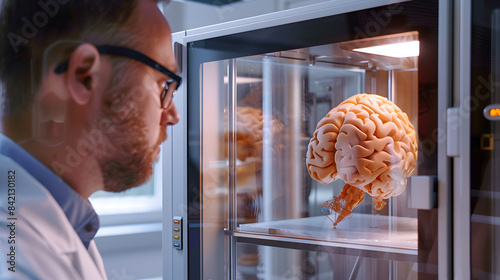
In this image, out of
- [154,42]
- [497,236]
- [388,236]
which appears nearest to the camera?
[497,236]

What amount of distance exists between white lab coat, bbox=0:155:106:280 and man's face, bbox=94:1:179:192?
148 millimetres

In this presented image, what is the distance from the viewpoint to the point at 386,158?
1248 mm

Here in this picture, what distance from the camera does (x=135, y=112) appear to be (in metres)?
1.21

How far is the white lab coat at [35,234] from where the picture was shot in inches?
42.2

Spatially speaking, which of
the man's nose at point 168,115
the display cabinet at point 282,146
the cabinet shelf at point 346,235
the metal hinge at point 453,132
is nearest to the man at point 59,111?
the man's nose at point 168,115

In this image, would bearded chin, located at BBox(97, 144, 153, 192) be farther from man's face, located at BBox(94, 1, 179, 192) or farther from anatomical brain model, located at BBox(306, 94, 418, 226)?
anatomical brain model, located at BBox(306, 94, 418, 226)

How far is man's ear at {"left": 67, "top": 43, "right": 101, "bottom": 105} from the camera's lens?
3.58 ft

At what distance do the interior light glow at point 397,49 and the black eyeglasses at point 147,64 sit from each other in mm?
461

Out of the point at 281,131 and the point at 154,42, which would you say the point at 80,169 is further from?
the point at 281,131

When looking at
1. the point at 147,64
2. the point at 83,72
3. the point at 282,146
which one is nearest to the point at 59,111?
the point at 83,72

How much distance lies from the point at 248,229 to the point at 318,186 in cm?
24

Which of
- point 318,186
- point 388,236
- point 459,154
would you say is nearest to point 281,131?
point 318,186

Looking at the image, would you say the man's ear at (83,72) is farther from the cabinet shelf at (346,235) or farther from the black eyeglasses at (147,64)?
the cabinet shelf at (346,235)

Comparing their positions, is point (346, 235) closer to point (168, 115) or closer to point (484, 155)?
point (484, 155)
